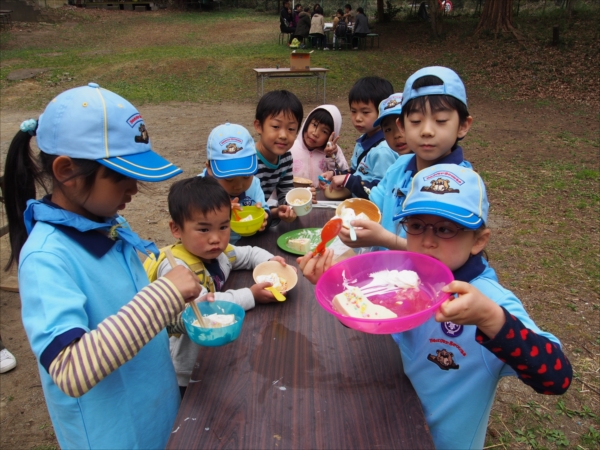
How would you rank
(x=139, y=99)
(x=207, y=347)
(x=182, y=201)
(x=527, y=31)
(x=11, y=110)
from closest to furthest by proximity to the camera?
(x=207, y=347)
(x=182, y=201)
(x=11, y=110)
(x=139, y=99)
(x=527, y=31)

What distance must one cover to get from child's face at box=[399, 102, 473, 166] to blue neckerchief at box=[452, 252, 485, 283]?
2.08ft

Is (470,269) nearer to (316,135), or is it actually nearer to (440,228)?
(440,228)

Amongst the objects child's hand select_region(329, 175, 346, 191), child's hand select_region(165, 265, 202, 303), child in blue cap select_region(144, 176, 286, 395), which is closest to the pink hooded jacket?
child's hand select_region(329, 175, 346, 191)

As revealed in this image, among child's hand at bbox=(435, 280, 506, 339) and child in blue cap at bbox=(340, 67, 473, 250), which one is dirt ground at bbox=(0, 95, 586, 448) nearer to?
child in blue cap at bbox=(340, 67, 473, 250)

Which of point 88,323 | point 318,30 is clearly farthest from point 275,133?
point 318,30

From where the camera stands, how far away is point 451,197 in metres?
1.30

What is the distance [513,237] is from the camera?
4.96m

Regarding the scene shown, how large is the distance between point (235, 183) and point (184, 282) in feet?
4.18

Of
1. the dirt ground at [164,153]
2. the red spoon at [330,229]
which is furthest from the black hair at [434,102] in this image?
the dirt ground at [164,153]

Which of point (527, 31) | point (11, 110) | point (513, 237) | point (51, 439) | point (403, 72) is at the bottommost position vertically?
point (51, 439)

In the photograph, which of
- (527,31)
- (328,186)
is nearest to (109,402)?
(328,186)

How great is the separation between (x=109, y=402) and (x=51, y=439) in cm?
173

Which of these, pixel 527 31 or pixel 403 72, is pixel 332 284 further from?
pixel 527 31

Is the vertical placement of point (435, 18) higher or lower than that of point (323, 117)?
higher
